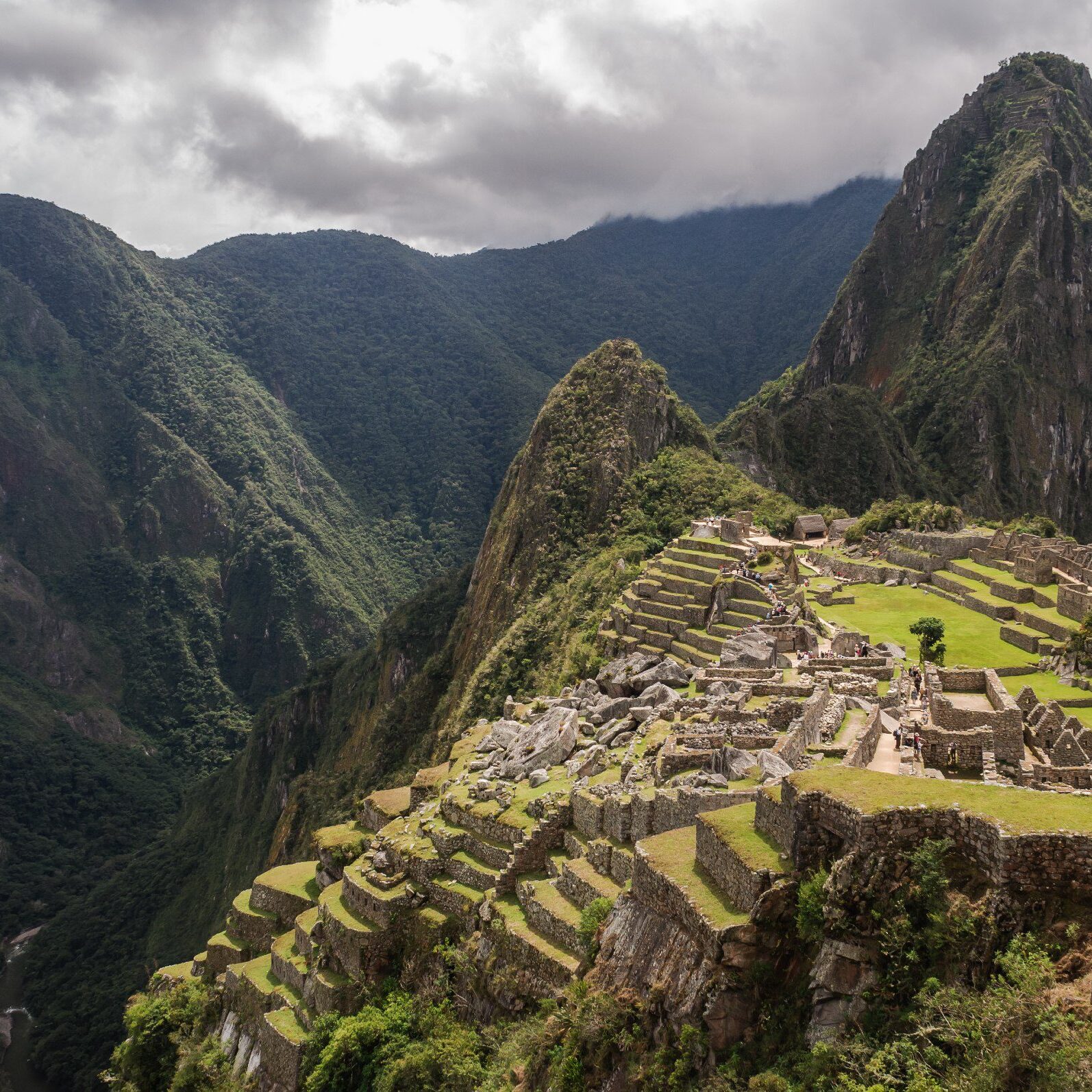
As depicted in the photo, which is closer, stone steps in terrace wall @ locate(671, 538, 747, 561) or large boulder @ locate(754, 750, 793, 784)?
large boulder @ locate(754, 750, 793, 784)

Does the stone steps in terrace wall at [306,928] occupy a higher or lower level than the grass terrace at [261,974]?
higher

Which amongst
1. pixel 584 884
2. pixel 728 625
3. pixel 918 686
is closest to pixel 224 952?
pixel 584 884

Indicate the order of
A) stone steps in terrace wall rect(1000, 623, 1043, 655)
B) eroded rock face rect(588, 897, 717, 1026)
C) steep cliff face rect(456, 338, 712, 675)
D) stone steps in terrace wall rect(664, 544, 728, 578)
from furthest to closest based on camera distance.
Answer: steep cliff face rect(456, 338, 712, 675)
stone steps in terrace wall rect(664, 544, 728, 578)
stone steps in terrace wall rect(1000, 623, 1043, 655)
eroded rock face rect(588, 897, 717, 1026)

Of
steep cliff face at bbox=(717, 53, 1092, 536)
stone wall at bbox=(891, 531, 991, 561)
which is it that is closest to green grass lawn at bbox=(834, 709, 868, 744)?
stone wall at bbox=(891, 531, 991, 561)

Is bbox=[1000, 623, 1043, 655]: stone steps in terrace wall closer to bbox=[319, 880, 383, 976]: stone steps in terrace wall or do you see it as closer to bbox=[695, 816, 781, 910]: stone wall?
bbox=[319, 880, 383, 976]: stone steps in terrace wall

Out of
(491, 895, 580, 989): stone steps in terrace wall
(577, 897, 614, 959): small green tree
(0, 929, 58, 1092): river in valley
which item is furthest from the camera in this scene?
(0, 929, 58, 1092): river in valley

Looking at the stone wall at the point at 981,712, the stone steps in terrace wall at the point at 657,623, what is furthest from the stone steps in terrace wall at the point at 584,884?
the stone steps in terrace wall at the point at 657,623

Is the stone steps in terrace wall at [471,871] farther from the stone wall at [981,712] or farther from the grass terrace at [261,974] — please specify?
the stone wall at [981,712]
